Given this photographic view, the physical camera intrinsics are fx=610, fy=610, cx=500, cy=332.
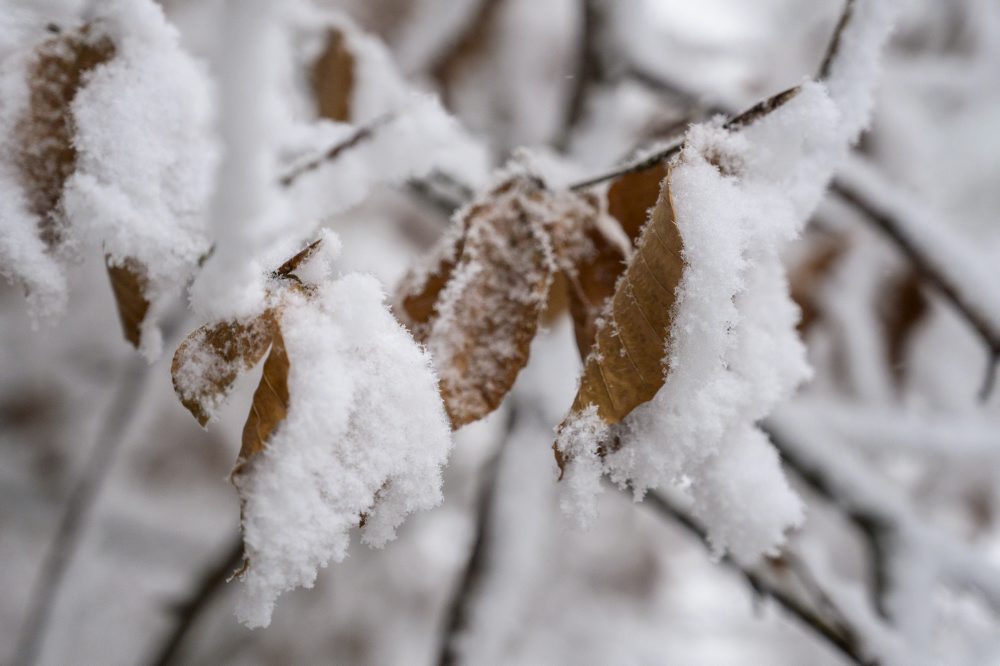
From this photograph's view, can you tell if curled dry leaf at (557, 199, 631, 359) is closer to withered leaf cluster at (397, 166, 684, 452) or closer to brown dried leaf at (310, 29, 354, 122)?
withered leaf cluster at (397, 166, 684, 452)

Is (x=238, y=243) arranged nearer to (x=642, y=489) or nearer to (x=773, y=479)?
(x=642, y=489)

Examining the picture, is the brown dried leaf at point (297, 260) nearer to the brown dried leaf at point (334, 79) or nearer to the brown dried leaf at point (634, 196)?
the brown dried leaf at point (634, 196)

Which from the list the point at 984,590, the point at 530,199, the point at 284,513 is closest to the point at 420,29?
the point at 530,199

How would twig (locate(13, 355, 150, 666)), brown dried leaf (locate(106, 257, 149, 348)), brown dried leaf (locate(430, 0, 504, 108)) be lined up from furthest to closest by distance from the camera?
1. brown dried leaf (locate(430, 0, 504, 108))
2. twig (locate(13, 355, 150, 666))
3. brown dried leaf (locate(106, 257, 149, 348))

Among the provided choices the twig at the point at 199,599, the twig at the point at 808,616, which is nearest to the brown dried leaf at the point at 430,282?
the twig at the point at 808,616

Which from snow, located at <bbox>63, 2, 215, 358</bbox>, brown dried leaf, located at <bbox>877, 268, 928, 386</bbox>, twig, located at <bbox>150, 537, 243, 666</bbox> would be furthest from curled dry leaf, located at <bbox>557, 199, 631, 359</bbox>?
brown dried leaf, located at <bbox>877, 268, 928, 386</bbox>

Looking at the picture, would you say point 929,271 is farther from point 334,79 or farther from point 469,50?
point 469,50

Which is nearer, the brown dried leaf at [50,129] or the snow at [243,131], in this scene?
the snow at [243,131]
